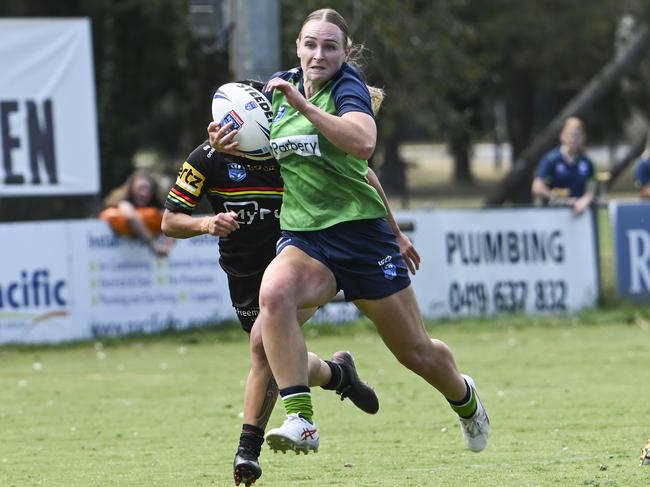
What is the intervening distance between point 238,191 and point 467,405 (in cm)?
156

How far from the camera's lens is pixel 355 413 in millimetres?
9844

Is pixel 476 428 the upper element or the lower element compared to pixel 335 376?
lower

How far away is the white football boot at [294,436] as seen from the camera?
600cm

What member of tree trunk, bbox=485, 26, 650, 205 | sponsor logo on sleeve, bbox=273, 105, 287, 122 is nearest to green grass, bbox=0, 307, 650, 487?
sponsor logo on sleeve, bbox=273, 105, 287, 122

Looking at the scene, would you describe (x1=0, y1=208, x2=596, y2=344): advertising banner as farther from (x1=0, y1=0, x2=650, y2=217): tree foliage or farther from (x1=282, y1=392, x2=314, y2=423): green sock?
(x1=282, y1=392, x2=314, y2=423): green sock

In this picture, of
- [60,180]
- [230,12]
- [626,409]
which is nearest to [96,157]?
[60,180]

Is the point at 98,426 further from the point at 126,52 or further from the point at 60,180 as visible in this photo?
the point at 126,52

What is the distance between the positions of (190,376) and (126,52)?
76.8 feet

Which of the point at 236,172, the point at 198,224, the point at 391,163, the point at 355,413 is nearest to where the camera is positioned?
the point at 198,224

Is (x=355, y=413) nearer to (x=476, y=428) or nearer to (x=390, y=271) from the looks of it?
(x=476, y=428)

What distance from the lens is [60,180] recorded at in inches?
601

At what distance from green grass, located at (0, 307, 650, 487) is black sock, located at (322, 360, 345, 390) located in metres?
0.43

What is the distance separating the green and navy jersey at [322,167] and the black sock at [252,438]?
94 cm

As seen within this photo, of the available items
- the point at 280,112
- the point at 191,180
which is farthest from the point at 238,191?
the point at 280,112
